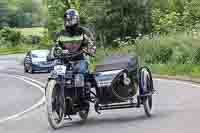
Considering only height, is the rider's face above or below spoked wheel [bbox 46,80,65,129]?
above

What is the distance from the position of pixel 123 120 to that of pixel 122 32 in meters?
29.9

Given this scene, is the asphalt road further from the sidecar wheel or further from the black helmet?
the black helmet

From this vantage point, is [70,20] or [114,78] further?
[114,78]

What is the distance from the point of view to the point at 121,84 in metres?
11.8

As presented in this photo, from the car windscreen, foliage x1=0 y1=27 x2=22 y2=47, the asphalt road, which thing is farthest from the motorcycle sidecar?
foliage x1=0 y1=27 x2=22 y2=47

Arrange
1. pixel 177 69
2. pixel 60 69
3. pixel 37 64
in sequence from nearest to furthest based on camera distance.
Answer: pixel 60 69, pixel 177 69, pixel 37 64

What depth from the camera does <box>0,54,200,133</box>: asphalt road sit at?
34.8ft

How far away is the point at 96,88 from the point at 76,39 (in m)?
0.92

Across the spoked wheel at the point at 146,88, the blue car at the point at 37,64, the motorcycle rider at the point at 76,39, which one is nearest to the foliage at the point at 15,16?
the blue car at the point at 37,64

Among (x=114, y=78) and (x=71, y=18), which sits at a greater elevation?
(x=71, y=18)

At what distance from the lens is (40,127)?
1166cm

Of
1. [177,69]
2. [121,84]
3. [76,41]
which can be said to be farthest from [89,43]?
[177,69]

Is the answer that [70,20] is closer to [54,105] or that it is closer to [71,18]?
[71,18]

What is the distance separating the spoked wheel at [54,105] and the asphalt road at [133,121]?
16 centimetres
